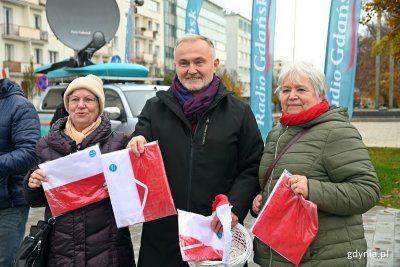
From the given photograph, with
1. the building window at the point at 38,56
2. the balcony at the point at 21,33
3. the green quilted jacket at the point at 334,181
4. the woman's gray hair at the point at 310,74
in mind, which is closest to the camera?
the green quilted jacket at the point at 334,181

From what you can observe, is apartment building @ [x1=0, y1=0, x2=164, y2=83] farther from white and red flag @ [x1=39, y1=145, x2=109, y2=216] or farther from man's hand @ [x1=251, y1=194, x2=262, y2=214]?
man's hand @ [x1=251, y1=194, x2=262, y2=214]

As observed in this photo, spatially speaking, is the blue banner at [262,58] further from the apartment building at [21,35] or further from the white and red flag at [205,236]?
the apartment building at [21,35]

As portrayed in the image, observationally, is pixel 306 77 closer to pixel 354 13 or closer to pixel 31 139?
pixel 31 139

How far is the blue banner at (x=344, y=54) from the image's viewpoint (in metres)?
9.01

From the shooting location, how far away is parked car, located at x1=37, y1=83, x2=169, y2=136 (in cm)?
849

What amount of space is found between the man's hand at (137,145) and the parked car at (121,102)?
5.44 metres

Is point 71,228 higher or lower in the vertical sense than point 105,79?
lower

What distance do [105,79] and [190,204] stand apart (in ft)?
25.2

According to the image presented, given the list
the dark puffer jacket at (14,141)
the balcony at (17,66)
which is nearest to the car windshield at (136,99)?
the dark puffer jacket at (14,141)

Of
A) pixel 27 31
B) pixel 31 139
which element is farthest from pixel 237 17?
pixel 31 139

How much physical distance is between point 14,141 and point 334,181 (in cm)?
216

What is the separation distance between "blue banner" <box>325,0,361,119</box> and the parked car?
3.53m

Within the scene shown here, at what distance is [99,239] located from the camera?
2.76 m

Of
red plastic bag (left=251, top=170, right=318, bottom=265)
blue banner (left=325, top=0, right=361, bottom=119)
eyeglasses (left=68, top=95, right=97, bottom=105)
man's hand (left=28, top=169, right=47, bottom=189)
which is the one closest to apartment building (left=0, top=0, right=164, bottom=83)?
blue banner (left=325, top=0, right=361, bottom=119)
